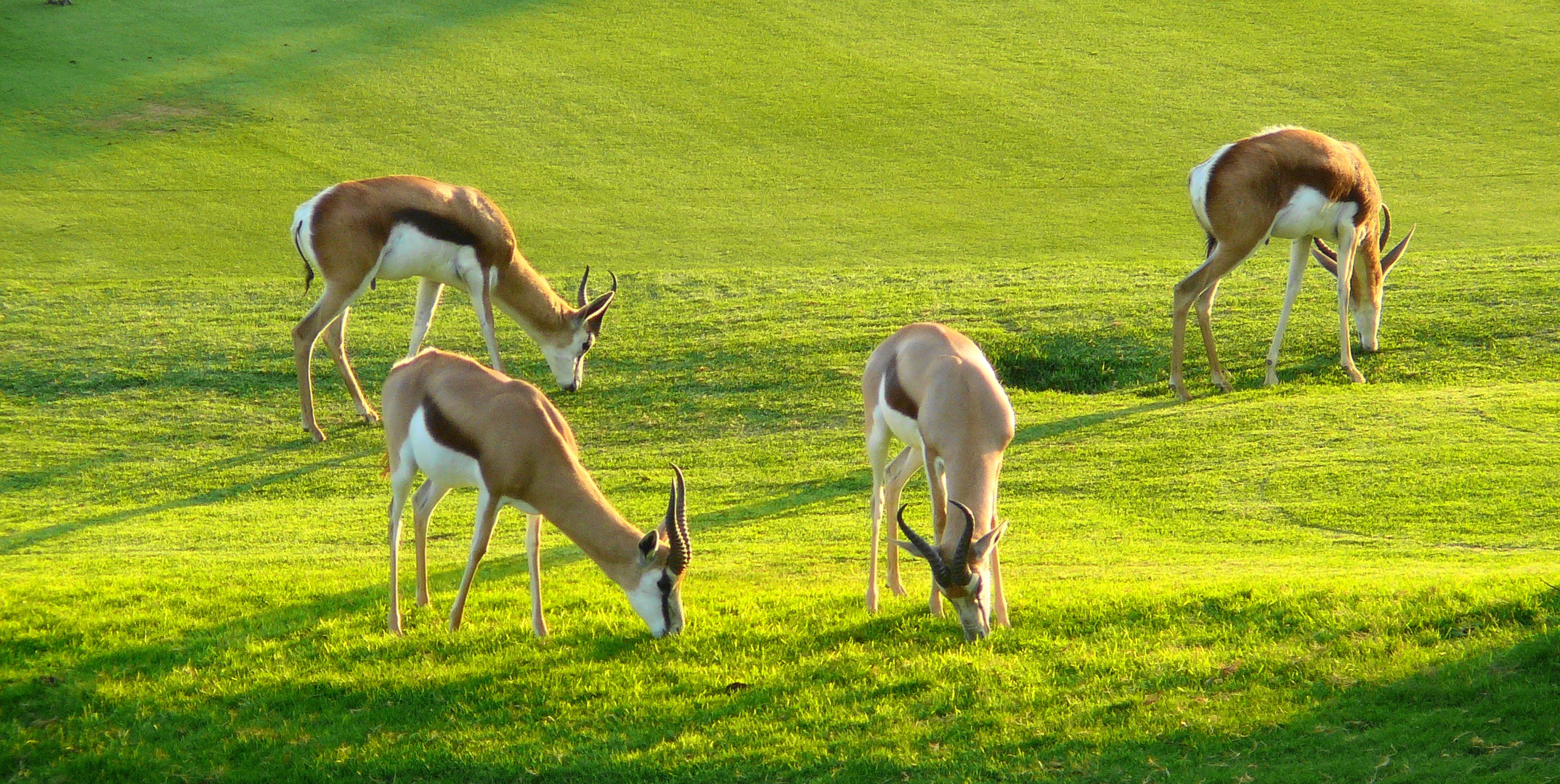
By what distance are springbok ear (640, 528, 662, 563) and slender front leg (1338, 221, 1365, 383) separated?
30.8 ft

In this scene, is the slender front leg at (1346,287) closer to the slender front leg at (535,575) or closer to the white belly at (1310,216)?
the white belly at (1310,216)

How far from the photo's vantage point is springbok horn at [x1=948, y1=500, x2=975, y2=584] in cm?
761

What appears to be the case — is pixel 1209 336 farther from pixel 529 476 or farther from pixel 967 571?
pixel 529 476

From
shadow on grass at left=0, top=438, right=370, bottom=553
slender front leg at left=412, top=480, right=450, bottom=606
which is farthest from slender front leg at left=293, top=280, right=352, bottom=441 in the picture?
slender front leg at left=412, top=480, right=450, bottom=606

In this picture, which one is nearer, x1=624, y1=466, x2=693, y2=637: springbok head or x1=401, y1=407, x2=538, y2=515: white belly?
x1=624, y1=466, x2=693, y2=637: springbok head

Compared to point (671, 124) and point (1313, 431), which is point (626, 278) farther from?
point (1313, 431)

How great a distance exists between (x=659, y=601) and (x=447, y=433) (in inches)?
64.4

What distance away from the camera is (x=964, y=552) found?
7.66 meters

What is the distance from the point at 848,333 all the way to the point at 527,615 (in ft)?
27.1

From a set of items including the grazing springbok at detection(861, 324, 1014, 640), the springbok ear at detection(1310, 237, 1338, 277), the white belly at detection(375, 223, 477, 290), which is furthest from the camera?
the springbok ear at detection(1310, 237, 1338, 277)

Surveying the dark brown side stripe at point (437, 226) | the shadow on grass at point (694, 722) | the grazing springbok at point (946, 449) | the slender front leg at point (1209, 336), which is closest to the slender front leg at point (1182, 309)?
the slender front leg at point (1209, 336)

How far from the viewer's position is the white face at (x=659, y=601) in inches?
338

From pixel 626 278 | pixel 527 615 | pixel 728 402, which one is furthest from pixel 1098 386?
pixel 527 615

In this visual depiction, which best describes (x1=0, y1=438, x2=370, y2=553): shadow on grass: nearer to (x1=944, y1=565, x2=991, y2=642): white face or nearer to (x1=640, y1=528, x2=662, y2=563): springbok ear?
(x1=640, y1=528, x2=662, y2=563): springbok ear
